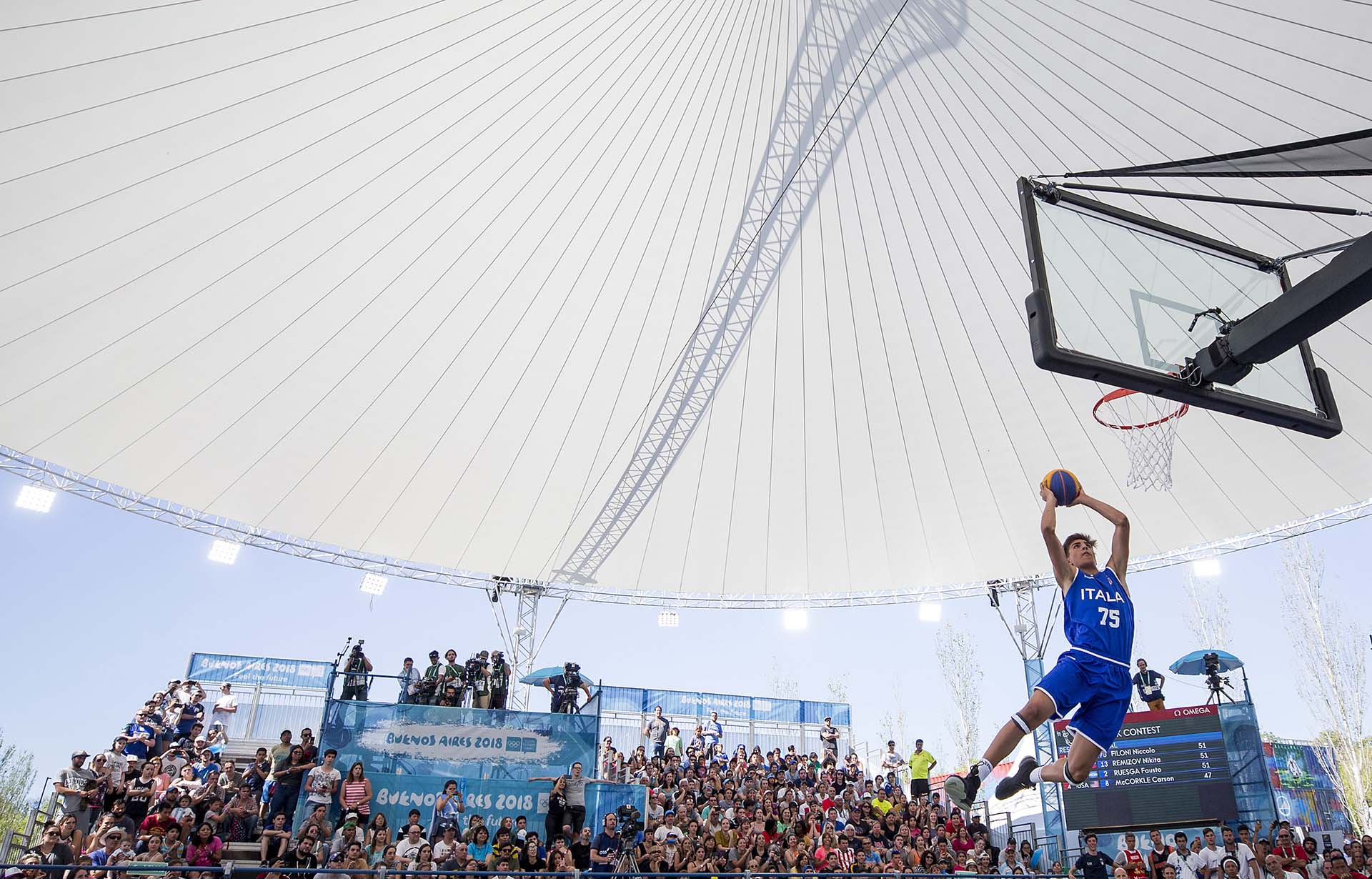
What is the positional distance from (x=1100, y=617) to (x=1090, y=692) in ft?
1.84

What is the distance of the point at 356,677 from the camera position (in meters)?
15.2

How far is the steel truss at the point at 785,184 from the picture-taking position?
523 inches

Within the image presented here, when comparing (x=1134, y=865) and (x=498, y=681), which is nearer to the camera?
(x=1134, y=865)

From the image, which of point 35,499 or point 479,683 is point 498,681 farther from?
point 35,499

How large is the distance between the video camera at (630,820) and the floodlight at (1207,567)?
12.5 m

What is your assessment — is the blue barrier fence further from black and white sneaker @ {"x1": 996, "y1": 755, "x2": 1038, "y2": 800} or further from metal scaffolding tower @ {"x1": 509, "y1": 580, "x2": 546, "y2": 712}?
metal scaffolding tower @ {"x1": 509, "y1": 580, "x2": 546, "y2": 712}

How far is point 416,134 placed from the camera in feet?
47.0

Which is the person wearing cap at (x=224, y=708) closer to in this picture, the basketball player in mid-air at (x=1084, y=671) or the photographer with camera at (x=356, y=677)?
the photographer with camera at (x=356, y=677)

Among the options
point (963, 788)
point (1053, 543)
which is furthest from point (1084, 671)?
point (963, 788)

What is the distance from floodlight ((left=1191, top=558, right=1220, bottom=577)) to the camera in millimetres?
19172

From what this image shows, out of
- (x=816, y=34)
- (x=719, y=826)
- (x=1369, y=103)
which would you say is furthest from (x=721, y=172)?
(x=719, y=826)

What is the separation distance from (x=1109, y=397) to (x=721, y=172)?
6961mm

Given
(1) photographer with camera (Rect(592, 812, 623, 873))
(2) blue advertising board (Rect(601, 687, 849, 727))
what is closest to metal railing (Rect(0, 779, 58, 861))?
(1) photographer with camera (Rect(592, 812, 623, 873))

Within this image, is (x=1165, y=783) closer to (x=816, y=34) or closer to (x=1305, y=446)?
(x=1305, y=446)
